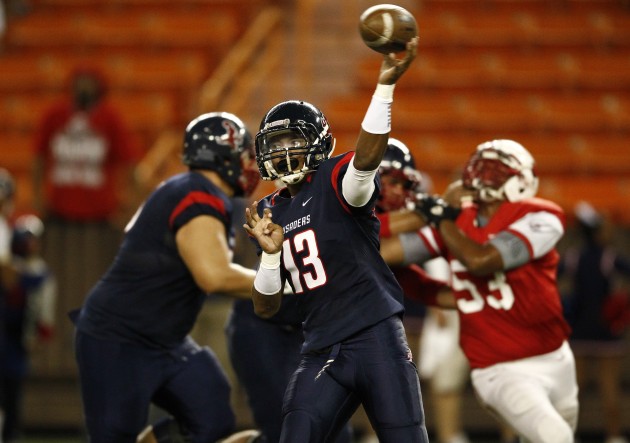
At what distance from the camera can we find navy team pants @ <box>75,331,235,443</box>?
493cm

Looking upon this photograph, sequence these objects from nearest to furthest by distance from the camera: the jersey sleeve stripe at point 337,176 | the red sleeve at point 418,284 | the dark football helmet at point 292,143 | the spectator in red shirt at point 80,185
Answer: the jersey sleeve stripe at point 337,176 < the dark football helmet at point 292,143 < the red sleeve at point 418,284 < the spectator in red shirt at point 80,185

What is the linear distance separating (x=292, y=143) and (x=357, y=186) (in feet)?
1.23

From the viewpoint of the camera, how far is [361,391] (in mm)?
4145

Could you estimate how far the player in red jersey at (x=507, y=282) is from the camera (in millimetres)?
4965

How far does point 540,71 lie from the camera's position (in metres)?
11.5

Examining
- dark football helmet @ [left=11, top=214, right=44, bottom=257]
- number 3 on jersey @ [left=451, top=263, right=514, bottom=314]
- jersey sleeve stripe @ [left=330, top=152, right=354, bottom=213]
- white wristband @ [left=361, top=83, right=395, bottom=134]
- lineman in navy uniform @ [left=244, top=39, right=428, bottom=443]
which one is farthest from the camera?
dark football helmet @ [left=11, top=214, right=44, bottom=257]

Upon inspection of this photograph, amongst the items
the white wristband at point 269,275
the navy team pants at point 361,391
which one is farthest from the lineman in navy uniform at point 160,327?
the navy team pants at point 361,391

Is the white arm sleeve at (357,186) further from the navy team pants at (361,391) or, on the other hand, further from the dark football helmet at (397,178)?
the dark football helmet at (397,178)

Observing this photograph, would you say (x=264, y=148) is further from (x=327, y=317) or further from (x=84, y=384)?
(x=84, y=384)

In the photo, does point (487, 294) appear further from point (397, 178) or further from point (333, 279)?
point (333, 279)

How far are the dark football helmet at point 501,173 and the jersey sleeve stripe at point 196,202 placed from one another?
44.2 inches

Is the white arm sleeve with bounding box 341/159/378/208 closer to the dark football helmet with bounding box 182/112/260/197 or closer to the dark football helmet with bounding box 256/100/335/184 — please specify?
the dark football helmet with bounding box 256/100/335/184

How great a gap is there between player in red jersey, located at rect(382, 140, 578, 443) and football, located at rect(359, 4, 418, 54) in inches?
46.8

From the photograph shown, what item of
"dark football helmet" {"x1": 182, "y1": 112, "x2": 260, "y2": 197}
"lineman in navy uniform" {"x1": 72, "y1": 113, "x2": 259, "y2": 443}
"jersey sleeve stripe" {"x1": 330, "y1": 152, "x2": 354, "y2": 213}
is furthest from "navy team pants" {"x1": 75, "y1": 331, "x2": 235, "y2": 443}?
"jersey sleeve stripe" {"x1": 330, "y1": 152, "x2": 354, "y2": 213}
